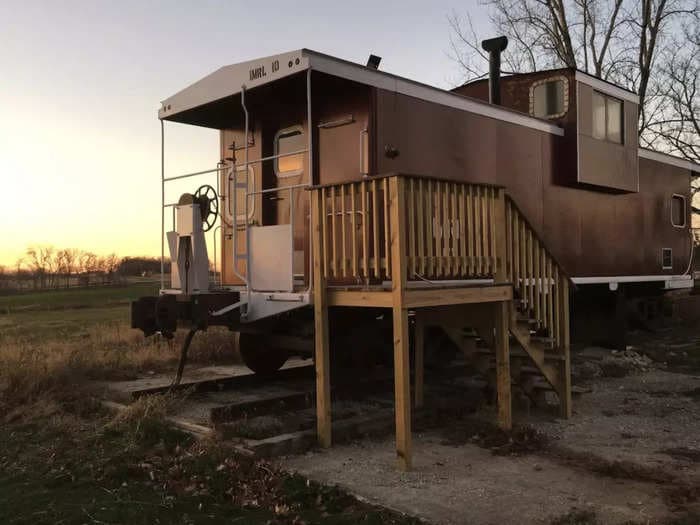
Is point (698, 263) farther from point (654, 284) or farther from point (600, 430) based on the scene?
point (600, 430)

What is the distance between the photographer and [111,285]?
4438 cm

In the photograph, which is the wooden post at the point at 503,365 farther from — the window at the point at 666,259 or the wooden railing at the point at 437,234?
the window at the point at 666,259

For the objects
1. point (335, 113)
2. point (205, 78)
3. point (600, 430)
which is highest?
point (205, 78)

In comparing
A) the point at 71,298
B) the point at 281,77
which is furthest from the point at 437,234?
the point at 71,298

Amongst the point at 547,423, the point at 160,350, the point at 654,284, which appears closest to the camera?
the point at 547,423

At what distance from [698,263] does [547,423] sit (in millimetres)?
26950

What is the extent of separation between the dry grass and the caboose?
1455 millimetres

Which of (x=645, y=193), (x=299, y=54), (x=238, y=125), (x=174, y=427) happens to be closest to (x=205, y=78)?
(x=238, y=125)

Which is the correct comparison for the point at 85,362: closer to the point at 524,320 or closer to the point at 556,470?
the point at 524,320

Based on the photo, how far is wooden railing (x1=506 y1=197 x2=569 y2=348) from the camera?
21.2 feet

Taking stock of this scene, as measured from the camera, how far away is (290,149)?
802cm

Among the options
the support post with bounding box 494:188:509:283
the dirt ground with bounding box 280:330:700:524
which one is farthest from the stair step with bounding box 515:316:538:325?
the dirt ground with bounding box 280:330:700:524

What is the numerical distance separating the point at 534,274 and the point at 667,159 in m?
7.45

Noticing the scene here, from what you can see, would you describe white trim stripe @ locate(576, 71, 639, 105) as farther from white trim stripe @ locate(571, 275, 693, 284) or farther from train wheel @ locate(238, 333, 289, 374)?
train wheel @ locate(238, 333, 289, 374)
